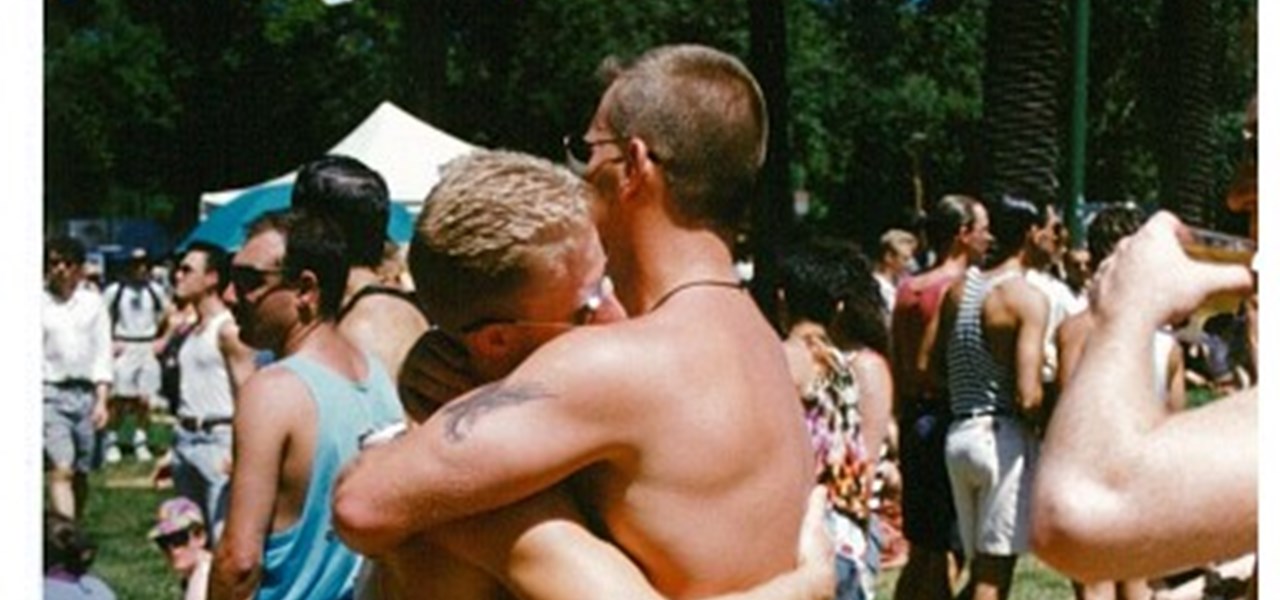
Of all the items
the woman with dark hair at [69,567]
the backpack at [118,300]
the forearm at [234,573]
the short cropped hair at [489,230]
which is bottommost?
the backpack at [118,300]

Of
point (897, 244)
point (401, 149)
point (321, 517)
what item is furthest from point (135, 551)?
point (321, 517)

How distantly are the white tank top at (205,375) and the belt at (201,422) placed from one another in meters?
0.03

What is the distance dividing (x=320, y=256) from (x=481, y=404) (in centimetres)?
190

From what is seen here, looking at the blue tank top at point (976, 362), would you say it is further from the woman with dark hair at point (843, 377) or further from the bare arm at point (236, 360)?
the bare arm at point (236, 360)

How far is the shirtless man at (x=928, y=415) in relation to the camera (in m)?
8.01

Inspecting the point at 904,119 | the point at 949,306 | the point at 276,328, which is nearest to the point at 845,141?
the point at 904,119

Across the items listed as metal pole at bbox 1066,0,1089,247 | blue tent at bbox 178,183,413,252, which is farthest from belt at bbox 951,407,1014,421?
metal pole at bbox 1066,0,1089,247

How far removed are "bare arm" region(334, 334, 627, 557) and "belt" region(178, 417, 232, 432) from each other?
6.90 meters

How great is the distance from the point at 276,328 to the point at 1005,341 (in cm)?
364

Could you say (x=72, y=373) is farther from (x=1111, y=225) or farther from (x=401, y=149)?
(x=1111, y=225)

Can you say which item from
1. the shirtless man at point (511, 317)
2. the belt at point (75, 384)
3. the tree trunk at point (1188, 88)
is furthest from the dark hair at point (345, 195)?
the tree trunk at point (1188, 88)

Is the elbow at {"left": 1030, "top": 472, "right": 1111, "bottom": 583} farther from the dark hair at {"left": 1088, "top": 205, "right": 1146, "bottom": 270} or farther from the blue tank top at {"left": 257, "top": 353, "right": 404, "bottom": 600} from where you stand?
the dark hair at {"left": 1088, "top": 205, "right": 1146, "bottom": 270}

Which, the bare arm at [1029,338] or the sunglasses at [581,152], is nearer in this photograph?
the sunglasses at [581,152]

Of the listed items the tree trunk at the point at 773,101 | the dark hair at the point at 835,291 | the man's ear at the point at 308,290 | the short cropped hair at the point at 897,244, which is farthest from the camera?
the tree trunk at the point at 773,101
